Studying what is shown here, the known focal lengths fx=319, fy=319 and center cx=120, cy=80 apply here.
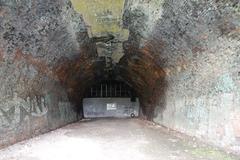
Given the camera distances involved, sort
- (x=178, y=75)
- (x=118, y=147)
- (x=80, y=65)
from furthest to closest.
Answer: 1. (x=80, y=65)
2. (x=178, y=75)
3. (x=118, y=147)

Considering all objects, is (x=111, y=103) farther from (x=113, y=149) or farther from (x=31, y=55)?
(x=113, y=149)

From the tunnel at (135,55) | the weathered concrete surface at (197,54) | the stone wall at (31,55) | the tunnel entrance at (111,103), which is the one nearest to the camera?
the weathered concrete surface at (197,54)

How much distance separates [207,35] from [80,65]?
4280mm

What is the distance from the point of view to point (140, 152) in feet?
15.9

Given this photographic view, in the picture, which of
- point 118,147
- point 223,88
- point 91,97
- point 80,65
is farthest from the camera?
point 91,97

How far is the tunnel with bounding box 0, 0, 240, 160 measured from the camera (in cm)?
446

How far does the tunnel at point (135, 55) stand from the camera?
446 cm

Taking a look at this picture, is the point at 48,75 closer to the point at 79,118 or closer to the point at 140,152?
the point at 140,152

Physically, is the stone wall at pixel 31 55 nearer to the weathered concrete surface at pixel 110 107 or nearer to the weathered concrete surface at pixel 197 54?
the weathered concrete surface at pixel 197 54

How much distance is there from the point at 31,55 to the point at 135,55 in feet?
9.07

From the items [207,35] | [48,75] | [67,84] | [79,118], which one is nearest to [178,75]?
[207,35]

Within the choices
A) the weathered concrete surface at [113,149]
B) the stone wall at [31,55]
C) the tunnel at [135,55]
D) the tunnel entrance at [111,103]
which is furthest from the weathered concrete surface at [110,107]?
the weathered concrete surface at [113,149]

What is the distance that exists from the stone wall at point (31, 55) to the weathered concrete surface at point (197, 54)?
112 cm

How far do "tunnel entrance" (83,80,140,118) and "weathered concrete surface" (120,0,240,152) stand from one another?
5.80 metres
